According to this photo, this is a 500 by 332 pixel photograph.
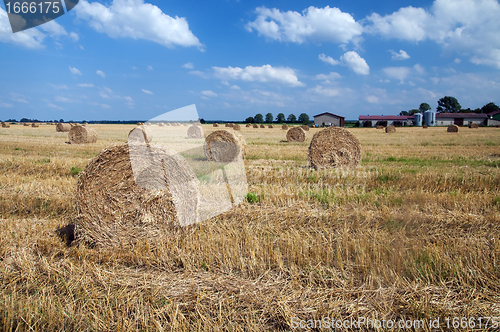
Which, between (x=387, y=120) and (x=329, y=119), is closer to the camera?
(x=387, y=120)

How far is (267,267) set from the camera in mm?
3742

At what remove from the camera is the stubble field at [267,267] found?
2.82 metres

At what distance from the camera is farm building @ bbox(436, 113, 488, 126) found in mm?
79375

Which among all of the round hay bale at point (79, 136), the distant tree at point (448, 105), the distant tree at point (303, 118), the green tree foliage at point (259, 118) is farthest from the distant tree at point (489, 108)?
the round hay bale at point (79, 136)

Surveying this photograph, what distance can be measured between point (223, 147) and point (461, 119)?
88.9 meters

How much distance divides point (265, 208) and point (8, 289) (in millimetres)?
3860

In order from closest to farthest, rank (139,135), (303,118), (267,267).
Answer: (267,267) → (139,135) → (303,118)

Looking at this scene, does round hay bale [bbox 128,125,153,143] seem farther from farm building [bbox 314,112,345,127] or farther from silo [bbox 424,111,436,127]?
silo [bbox 424,111,436,127]

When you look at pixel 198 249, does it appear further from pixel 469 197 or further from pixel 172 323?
pixel 469 197

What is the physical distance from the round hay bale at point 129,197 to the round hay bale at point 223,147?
837cm

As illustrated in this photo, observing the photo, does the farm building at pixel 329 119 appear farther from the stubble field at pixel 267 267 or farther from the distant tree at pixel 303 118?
the stubble field at pixel 267 267

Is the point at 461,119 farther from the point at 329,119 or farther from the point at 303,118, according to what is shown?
the point at 303,118

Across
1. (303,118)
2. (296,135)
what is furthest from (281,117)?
(296,135)

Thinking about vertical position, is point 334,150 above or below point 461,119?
below
